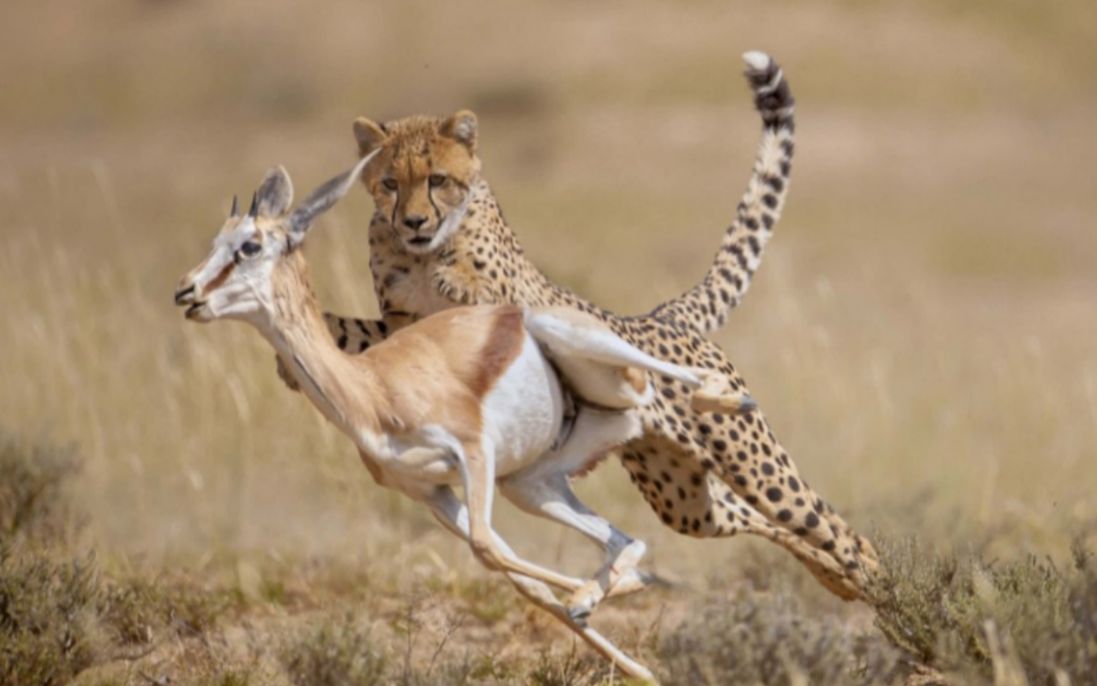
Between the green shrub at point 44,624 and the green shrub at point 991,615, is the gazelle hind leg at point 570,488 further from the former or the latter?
the green shrub at point 44,624

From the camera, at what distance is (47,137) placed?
26922 millimetres

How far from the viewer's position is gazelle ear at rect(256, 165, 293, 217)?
5.12 m

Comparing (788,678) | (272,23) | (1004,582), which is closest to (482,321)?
(788,678)

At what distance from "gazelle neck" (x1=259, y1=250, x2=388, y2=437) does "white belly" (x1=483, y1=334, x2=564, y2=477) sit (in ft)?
1.13

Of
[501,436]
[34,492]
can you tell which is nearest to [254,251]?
[501,436]

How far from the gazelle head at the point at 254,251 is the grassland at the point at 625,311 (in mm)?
981

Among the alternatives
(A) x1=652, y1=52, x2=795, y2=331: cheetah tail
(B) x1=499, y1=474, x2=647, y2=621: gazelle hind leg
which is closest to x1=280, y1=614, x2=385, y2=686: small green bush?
(B) x1=499, y1=474, x2=647, y2=621: gazelle hind leg

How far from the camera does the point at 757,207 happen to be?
710cm

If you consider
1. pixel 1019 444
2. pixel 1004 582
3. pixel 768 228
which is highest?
pixel 768 228

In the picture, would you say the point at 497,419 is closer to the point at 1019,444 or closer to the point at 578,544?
the point at 578,544

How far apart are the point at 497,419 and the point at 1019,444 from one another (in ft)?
18.0

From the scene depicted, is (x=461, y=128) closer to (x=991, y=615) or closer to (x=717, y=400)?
(x=717, y=400)

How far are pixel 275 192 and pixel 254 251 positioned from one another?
0.24m

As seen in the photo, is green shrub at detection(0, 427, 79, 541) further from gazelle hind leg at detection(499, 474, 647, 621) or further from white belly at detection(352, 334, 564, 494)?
white belly at detection(352, 334, 564, 494)
